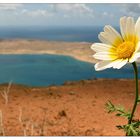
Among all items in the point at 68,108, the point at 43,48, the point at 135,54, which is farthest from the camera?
the point at 68,108

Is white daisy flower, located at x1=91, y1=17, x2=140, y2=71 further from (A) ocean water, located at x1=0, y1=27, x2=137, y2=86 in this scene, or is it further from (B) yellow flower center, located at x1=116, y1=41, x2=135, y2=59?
(A) ocean water, located at x1=0, y1=27, x2=137, y2=86

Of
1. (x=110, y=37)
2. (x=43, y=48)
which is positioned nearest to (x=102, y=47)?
(x=110, y=37)

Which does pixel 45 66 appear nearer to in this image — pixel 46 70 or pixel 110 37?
pixel 46 70

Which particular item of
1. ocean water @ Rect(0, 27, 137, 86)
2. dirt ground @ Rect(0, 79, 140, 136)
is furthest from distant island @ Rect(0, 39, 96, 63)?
dirt ground @ Rect(0, 79, 140, 136)

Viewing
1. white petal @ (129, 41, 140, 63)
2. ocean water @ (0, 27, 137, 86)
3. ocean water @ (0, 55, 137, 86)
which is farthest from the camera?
ocean water @ (0, 55, 137, 86)

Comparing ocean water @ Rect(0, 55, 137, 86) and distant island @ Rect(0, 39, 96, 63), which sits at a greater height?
distant island @ Rect(0, 39, 96, 63)

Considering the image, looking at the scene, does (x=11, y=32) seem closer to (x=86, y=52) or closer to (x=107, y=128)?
(x=86, y=52)

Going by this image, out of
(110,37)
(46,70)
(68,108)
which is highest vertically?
(110,37)
